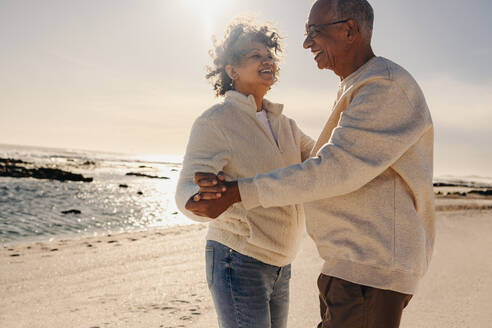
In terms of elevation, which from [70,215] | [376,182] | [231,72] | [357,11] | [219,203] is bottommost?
[70,215]

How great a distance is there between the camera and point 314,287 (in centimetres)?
508

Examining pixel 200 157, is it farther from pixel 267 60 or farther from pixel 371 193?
pixel 371 193

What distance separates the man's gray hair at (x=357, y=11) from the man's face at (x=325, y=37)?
0.02 m

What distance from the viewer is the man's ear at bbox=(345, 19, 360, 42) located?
1.67m

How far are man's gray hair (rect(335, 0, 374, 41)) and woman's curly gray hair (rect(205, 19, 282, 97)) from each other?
68cm

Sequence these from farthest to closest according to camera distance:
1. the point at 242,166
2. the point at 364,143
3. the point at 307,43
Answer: the point at 242,166 → the point at 307,43 → the point at 364,143

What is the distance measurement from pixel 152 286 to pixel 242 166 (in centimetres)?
361

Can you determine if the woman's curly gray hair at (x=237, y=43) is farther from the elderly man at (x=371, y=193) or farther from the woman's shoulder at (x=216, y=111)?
the elderly man at (x=371, y=193)

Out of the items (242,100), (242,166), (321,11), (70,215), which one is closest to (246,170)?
(242,166)

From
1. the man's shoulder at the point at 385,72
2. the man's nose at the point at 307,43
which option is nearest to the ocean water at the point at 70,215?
the man's nose at the point at 307,43

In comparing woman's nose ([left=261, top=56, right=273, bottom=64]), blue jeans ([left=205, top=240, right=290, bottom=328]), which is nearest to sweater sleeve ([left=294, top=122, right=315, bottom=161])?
woman's nose ([left=261, top=56, right=273, bottom=64])

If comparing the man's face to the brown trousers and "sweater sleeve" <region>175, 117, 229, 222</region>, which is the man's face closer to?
"sweater sleeve" <region>175, 117, 229, 222</region>

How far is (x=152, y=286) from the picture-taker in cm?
517

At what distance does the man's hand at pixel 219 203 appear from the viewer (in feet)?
5.56
